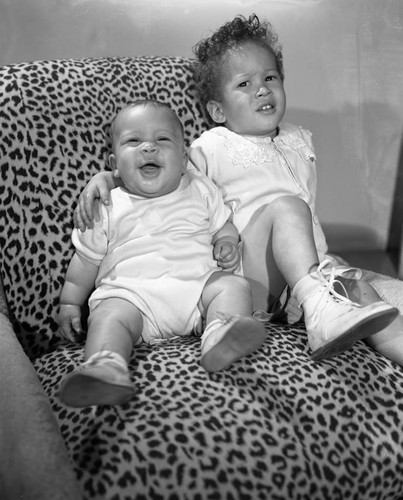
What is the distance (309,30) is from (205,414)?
1.21 m

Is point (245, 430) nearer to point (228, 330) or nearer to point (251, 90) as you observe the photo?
point (228, 330)

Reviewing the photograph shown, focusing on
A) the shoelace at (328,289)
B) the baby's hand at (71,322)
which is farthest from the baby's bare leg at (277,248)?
the baby's hand at (71,322)

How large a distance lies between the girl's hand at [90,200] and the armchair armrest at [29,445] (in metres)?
0.37

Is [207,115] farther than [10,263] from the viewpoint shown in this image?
Yes

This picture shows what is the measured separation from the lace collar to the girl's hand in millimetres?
299

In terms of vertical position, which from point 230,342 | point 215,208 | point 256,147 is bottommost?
point 230,342

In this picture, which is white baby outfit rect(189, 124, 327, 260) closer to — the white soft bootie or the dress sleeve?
the dress sleeve

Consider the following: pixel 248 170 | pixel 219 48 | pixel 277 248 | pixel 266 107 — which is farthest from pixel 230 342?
pixel 219 48

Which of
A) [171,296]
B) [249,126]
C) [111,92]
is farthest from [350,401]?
[111,92]

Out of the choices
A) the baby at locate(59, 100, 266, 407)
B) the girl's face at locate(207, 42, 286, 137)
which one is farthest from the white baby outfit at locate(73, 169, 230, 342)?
the girl's face at locate(207, 42, 286, 137)

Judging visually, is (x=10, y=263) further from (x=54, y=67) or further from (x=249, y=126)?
(x=249, y=126)

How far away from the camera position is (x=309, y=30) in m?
2.00

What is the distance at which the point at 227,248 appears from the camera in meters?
1.53

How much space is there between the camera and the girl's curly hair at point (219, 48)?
1.71 metres
